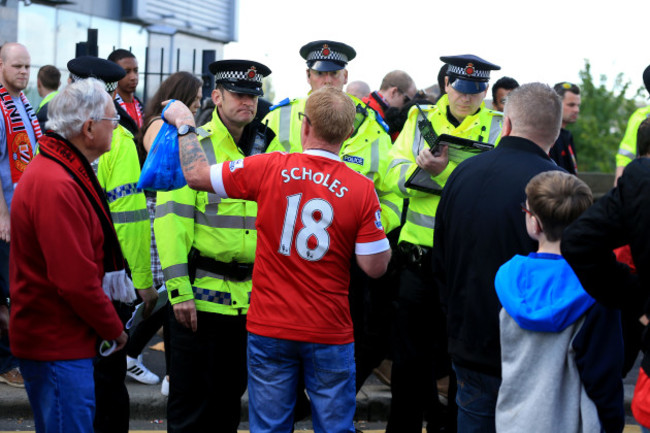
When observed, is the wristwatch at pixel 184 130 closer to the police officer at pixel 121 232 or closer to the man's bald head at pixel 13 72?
the police officer at pixel 121 232

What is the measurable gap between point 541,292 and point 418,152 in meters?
2.23

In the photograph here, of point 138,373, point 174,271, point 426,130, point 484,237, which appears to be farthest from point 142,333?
point 484,237

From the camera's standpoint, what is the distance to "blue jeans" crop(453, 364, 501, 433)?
145 inches

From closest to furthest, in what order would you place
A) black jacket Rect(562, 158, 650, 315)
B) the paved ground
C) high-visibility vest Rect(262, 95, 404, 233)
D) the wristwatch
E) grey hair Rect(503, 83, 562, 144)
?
black jacket Rect(562, 158, 650, 315)
grey hair Rect(503, 83, 562, 144)
the wristwatch
high-visibility vest Rect(262, 95, 404, 233)
the paved ground

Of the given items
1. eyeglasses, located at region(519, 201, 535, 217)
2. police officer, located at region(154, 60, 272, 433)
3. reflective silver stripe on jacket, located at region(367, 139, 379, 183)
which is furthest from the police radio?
eyeglasses, located at region(519, 201, 535, 217)

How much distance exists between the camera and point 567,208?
3357mm

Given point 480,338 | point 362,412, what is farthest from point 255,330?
point 362,412

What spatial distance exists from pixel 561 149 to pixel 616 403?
192 inches

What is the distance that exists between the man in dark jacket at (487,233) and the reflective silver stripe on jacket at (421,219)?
1301 mm

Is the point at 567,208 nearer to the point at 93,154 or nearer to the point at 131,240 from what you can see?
the point at 93,154

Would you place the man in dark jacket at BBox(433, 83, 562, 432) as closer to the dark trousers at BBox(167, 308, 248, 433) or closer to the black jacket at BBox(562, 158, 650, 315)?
the black jacket at BBox(562, 158, 650, 315)

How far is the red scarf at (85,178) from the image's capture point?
346 centimetres

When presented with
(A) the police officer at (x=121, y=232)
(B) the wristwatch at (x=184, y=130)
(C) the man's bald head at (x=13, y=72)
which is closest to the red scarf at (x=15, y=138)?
(C) the man's bald head at (x=13, y=72)

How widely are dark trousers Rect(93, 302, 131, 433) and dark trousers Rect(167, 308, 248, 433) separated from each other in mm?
266
